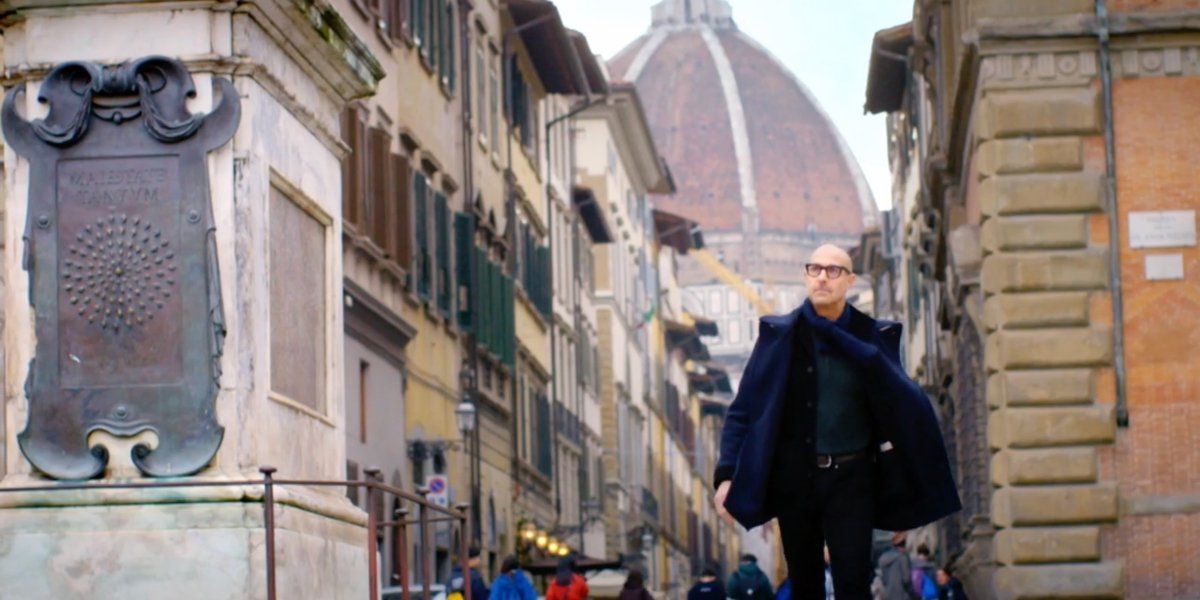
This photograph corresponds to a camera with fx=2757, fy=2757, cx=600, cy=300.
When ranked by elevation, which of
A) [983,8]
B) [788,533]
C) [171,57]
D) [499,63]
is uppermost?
[499,63]

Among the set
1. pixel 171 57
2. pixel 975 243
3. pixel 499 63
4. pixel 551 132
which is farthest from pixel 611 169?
pixel 171 57

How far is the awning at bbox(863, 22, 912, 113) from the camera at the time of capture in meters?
45.5

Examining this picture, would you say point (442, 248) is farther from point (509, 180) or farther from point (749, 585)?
point (749, 585)

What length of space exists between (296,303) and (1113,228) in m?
14.1

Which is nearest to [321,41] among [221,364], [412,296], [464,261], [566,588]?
[221,364]

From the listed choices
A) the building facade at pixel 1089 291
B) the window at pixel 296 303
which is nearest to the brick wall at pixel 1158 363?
the building facade at pixel 1089 291

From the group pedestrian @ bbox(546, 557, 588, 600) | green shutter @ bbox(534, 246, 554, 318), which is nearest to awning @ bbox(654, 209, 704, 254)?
green shutter @ bbox(534, 246, 554, 318)

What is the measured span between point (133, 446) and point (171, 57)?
136 centimetres

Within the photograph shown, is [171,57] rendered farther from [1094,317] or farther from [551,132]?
[551,132]

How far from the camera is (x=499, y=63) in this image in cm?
4434

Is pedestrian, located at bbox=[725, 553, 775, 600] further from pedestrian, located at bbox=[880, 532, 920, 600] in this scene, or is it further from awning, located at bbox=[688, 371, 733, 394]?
awning, located at bbox=[688, 371, 733, 394]

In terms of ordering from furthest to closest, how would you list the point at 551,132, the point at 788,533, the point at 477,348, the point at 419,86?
the point at 551,132 < the point at 477,348 < the point at 419,86 < the point at 788,533

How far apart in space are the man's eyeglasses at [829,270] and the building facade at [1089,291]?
47.1 feet

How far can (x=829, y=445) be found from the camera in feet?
30.6
